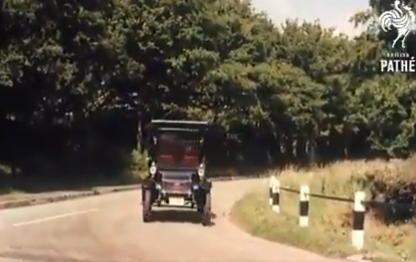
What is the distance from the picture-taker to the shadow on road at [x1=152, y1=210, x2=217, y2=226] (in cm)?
2323

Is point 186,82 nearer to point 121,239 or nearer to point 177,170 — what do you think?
point 177,170

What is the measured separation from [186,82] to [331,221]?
28527 mm

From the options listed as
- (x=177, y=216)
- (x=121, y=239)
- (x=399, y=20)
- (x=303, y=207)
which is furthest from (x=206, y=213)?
(x=399, y=20)

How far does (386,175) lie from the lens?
2809 cm

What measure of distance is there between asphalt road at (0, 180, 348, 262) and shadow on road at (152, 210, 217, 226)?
26 mm

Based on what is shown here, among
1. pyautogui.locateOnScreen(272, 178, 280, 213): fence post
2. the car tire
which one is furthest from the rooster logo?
the car tire

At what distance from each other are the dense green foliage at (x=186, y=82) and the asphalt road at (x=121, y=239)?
866 centimetres

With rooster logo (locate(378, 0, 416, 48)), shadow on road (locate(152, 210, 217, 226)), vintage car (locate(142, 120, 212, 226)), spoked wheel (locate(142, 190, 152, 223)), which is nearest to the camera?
spoked wheel (locate(142, 190, 152, 223))

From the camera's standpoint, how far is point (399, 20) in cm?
2723

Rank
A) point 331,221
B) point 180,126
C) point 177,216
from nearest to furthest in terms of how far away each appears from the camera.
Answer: point 331,221, point 177,216, point 180,126

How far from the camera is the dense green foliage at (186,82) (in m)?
33.8

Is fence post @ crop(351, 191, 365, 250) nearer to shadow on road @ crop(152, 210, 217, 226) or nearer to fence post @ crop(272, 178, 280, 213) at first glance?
shadow on road @ crop(152, 210, 217, 226)

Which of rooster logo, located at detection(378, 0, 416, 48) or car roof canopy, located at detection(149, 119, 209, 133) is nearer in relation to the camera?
car roof canopy, located at detection(149, 119, 209, 133)

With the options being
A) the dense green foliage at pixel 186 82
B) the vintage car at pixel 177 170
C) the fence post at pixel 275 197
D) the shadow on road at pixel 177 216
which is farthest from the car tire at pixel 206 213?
the dense green foliage at pixel 186 82
